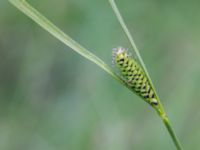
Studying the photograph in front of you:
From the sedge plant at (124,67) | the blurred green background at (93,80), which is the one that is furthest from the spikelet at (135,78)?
the blurred green background at (93,80)

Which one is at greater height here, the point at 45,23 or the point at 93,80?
the point at 93,80

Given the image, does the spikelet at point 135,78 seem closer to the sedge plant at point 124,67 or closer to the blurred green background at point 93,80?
the sedge plant at point 124,67

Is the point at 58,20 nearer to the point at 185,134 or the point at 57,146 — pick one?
the point at 57,146

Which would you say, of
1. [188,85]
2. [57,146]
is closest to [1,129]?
[57,146]

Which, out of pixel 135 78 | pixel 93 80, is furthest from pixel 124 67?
pixel 93 80

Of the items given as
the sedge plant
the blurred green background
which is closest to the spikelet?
the sedge plant

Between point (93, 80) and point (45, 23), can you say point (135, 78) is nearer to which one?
point (45, 23)

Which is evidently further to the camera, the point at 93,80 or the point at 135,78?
the point at 93,80
